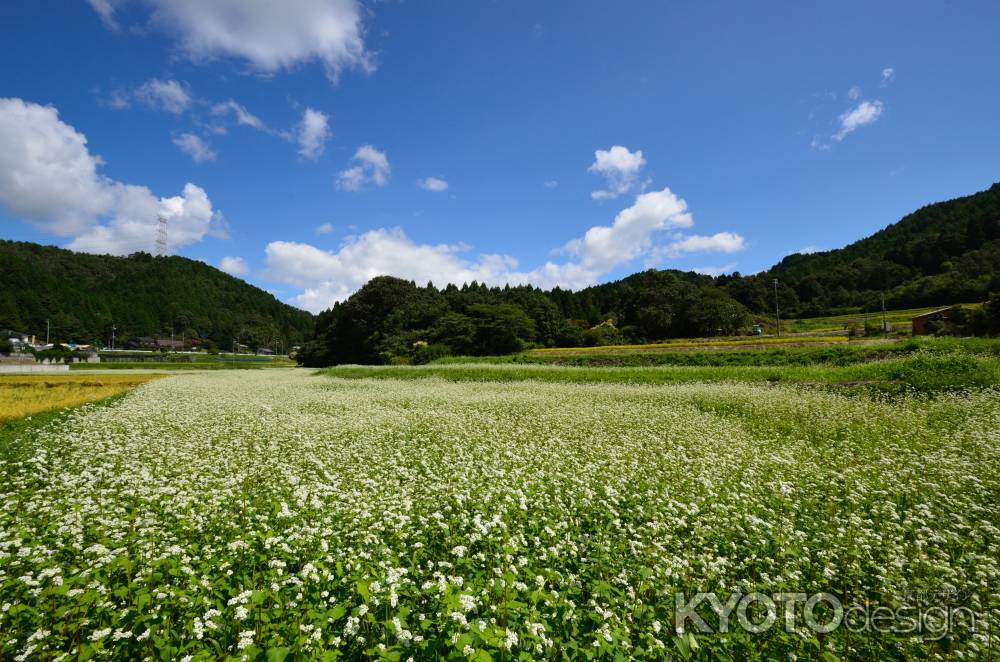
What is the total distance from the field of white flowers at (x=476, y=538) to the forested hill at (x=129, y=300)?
161m

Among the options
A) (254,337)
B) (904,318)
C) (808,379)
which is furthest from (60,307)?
(904,318)

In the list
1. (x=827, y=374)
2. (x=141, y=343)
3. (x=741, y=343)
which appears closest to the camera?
(x=827, y=374)

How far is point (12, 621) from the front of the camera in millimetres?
3188

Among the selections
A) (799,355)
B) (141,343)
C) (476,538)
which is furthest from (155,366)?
(141,343)

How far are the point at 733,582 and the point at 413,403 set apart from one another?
14.5m

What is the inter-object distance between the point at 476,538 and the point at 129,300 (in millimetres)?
203461

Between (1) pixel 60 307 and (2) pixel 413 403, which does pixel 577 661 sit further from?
(1) pixel 60 307

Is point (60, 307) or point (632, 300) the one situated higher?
point (60, 307)

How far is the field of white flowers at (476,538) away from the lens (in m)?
3.11

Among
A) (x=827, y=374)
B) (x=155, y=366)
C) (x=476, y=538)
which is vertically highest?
(x=155, y=366)

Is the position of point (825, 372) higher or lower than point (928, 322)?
lower

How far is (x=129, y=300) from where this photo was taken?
154 metres

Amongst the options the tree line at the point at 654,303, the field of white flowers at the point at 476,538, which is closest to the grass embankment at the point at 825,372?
the field of white flowers at the point at 476,538

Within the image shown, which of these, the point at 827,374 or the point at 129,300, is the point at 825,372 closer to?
the point at 827,374
